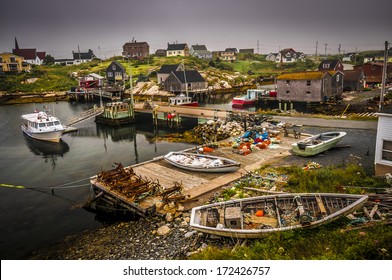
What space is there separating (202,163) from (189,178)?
1.44 m

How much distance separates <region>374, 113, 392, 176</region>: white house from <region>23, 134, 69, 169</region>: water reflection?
73.3 ft

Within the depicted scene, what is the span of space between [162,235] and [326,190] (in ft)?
22.6

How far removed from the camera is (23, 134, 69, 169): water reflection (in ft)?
86.3

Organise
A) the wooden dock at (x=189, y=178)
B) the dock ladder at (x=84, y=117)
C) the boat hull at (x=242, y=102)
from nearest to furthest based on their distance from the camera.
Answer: the wooden dock at (x=189, y=178)
the dock ladder at (x=84, y=117)
the boat hull at (x=242, y=102)

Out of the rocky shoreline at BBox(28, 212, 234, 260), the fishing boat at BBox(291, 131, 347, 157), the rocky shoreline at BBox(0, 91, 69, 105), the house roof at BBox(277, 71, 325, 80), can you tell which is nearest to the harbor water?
the rocky shoreline at BBox(28, 212, 234, 260)

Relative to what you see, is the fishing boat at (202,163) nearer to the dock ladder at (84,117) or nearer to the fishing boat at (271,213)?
the fishing boat at (271,213)

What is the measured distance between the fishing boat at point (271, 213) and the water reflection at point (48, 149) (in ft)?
60.2

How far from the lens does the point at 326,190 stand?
490 inches

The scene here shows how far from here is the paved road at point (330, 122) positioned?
2572cm

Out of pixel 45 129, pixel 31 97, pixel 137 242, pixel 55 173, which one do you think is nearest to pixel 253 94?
pixel 45 129

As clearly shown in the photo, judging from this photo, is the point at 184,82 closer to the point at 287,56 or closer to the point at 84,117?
the point at 84,117

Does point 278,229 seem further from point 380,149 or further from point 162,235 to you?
point 380,149

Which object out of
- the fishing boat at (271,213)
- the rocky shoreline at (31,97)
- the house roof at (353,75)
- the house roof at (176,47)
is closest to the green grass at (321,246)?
the fishing boat at (271,213)

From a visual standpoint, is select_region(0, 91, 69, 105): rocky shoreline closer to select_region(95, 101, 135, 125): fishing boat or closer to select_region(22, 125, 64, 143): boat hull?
select_region(95, 101, 135, 125): fishing boat
